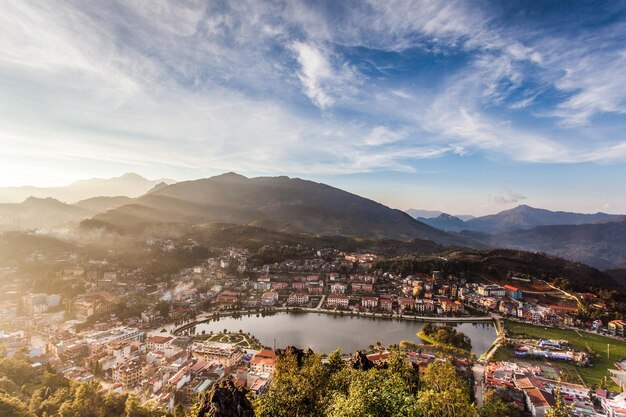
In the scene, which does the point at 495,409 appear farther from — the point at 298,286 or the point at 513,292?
the point at 513,292

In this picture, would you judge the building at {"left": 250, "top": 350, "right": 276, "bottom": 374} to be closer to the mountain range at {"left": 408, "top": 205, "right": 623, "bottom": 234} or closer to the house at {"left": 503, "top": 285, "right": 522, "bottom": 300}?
the house at {"left": 503, "top": 285, "right": 522, "bottom": 300}

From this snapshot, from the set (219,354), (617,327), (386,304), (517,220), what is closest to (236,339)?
(219,354)

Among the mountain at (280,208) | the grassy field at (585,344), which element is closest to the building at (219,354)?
the grassy field at (585,344)

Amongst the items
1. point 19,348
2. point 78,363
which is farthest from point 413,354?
point 19,348

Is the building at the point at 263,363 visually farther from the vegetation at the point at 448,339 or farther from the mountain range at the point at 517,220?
the mountain range at the point at 517,220

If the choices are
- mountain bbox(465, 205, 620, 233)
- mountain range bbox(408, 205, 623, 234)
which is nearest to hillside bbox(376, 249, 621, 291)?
mountain range bbox(408, 205, 623, 234)
